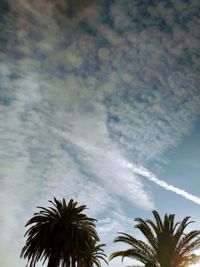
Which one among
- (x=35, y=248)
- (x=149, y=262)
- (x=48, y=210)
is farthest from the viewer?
(x=48, y=210)

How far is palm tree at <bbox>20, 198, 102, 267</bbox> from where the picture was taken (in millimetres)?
25188

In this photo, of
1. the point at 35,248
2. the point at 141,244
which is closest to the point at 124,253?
the point at 141,244

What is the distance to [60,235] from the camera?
25.6m

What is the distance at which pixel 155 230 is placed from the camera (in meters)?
24.7

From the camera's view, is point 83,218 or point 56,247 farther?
point 83,218

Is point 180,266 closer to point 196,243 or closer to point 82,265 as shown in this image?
point 196,243

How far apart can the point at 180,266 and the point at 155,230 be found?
331cm

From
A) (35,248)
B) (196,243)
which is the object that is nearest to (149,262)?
(196,243)

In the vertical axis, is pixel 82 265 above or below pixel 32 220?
below

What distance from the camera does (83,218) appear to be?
27922mm

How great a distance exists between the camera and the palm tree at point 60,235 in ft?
82.6

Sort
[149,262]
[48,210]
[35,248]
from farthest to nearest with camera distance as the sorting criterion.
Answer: [48,210], [35,248], [149,262]

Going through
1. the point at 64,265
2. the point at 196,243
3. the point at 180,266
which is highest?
the point at 196,243

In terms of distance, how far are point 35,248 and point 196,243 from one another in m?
13.6
